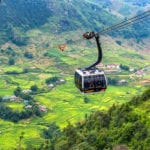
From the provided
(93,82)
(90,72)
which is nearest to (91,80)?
(93,82)

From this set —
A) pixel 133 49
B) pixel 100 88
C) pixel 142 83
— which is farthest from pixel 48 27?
pixel 100 88

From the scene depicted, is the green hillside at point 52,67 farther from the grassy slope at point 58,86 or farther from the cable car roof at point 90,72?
the cable car roof at point 90,72

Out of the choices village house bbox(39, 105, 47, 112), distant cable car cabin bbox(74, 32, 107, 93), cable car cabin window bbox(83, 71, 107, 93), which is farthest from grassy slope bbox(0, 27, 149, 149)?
cable car cabin window bbox(83, 71, 107, 93)

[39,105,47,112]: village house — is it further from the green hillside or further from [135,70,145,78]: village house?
[135,70,145,78]: village house

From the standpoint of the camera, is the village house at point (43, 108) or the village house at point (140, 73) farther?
the village house at point (140, 73)

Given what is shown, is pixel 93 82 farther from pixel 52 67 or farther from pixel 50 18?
pixel 50 18

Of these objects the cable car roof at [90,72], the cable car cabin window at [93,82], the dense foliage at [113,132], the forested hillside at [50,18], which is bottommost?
the forested hillside at [50,18]

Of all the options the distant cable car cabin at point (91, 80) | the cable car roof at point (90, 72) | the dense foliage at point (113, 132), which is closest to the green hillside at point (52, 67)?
the dense foliage at point (113, 132)
